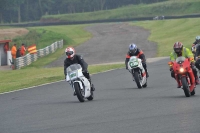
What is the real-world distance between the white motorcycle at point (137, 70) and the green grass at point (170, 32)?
20.8 metres

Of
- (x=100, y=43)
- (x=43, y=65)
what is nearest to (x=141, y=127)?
(x=43, y=65)

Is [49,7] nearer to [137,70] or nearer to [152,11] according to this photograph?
[152,11]

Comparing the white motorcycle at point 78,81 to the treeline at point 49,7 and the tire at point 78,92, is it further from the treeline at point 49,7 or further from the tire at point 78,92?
the treeline at point 49,7

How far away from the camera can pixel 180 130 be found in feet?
30.2

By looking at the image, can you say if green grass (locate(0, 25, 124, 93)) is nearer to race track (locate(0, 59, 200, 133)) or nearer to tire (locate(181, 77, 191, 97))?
race track (locate(0, 59, 200, 133))

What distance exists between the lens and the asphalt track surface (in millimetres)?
10177

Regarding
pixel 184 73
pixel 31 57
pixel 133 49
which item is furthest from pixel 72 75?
pixel 31 57

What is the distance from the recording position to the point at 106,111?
12805 millimetres

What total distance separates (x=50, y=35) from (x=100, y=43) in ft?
29.8

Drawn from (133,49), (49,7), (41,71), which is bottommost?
(41,71)

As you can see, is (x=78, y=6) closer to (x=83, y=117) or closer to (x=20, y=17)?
(x=20, y=17)

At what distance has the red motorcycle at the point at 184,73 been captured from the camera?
1443cm

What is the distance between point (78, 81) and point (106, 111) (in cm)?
237

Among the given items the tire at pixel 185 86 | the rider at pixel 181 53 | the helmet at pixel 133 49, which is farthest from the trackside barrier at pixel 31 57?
the tire at pixel 185 86
